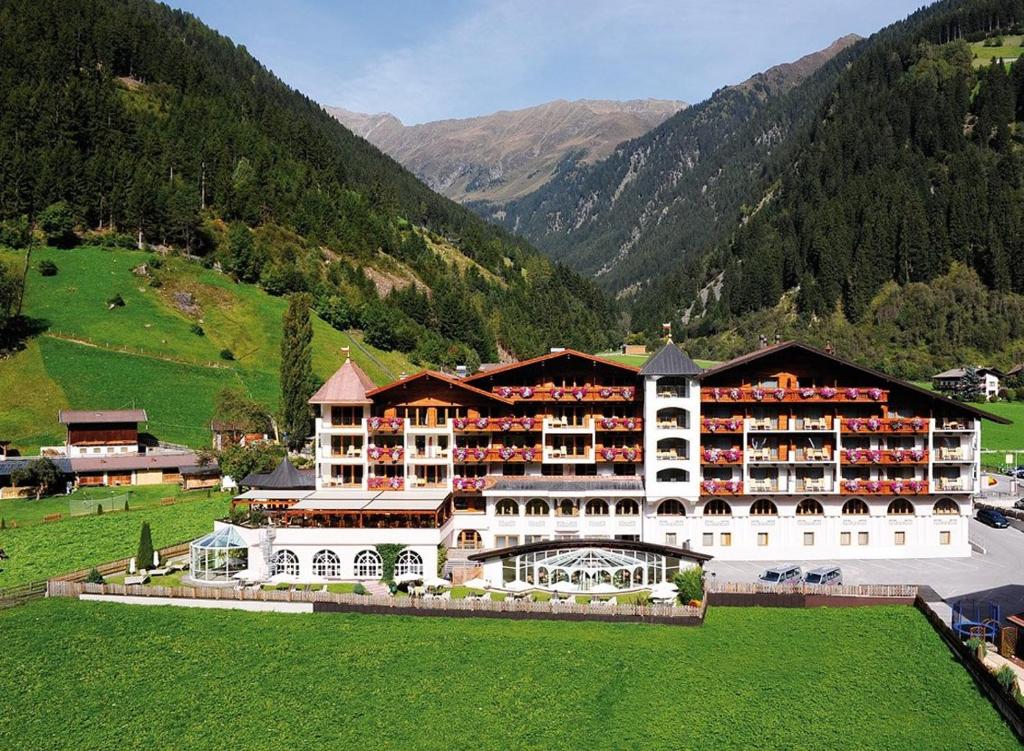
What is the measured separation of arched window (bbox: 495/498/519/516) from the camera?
56.8 m

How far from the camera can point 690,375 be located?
56.4 m

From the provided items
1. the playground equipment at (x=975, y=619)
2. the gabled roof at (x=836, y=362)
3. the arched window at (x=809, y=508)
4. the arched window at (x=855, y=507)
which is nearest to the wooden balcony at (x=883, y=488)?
the arched window at (x=855, y=507)

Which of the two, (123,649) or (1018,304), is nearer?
(123,649)

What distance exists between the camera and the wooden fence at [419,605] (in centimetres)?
4234

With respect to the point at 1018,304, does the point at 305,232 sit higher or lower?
higher

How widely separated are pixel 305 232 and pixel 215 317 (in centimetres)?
4507

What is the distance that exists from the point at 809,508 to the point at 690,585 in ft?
60.1

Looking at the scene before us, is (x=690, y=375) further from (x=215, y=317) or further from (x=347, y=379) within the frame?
(x=215, y=317)

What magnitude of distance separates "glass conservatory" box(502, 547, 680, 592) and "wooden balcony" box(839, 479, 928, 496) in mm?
15576

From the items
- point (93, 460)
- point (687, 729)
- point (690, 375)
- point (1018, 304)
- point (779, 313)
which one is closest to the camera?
point (687, 729)

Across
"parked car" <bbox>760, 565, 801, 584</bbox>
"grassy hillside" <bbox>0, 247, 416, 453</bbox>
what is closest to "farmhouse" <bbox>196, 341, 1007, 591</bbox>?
"parked car" <bbox>760, 565, 801, 584</bbox>

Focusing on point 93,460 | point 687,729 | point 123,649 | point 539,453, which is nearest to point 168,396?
point 93,460

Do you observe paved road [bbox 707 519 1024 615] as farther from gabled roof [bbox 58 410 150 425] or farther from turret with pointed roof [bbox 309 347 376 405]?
gabled roof [bbox 58 410 150 425]

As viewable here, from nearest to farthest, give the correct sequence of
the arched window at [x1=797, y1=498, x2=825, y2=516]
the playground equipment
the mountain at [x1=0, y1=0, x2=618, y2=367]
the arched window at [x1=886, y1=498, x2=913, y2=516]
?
the playground equipment < the arched window at [x1=797, y1=498, x2=825, y2=516] < the arched window at [x1=886, y1=498, x2=913, y2=516] < the mountain at [x1=0, y1=0, x2=618, y2=367]
